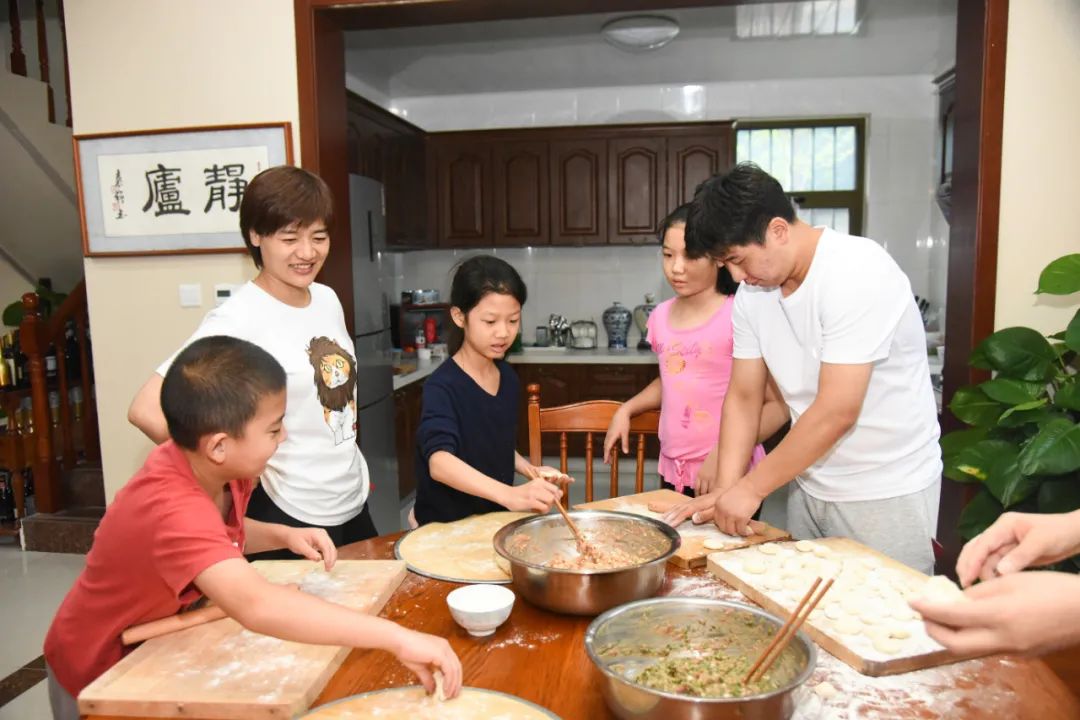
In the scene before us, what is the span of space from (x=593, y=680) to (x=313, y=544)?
612 millimetres

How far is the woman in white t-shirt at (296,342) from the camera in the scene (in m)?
1.68

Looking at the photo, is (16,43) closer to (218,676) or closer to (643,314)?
(643,314)

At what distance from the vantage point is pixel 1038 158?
2342 millimetres

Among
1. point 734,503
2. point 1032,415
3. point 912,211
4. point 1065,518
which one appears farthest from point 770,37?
point 1065,518

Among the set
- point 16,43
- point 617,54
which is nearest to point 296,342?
point 617,54

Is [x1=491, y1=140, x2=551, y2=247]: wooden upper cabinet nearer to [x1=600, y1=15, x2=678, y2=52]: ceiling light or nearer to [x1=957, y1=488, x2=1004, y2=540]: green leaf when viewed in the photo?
[x1=600, y1=15, x2=678, y2=52]: ceiling light

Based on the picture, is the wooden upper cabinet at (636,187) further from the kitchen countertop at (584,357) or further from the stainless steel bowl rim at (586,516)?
the stainless steel bowl rim at (586,516)

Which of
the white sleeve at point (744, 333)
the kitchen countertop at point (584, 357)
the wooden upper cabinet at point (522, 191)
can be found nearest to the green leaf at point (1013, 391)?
the white sleeve at point (744, 333)

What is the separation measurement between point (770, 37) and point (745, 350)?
332 cm

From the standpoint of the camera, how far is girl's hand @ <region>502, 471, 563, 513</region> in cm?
→ 145

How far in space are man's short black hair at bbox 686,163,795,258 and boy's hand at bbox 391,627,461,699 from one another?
3.07 feet

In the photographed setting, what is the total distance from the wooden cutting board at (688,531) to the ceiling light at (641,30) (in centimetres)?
268

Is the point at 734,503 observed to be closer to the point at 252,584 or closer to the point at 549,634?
the point at 549,634

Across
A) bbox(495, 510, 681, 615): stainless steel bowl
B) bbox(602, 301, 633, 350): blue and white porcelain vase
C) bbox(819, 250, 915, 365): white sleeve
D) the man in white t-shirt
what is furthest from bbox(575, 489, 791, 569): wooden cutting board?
Result: bbox(602, 301, 633, 350): blue and white porcelain vase
